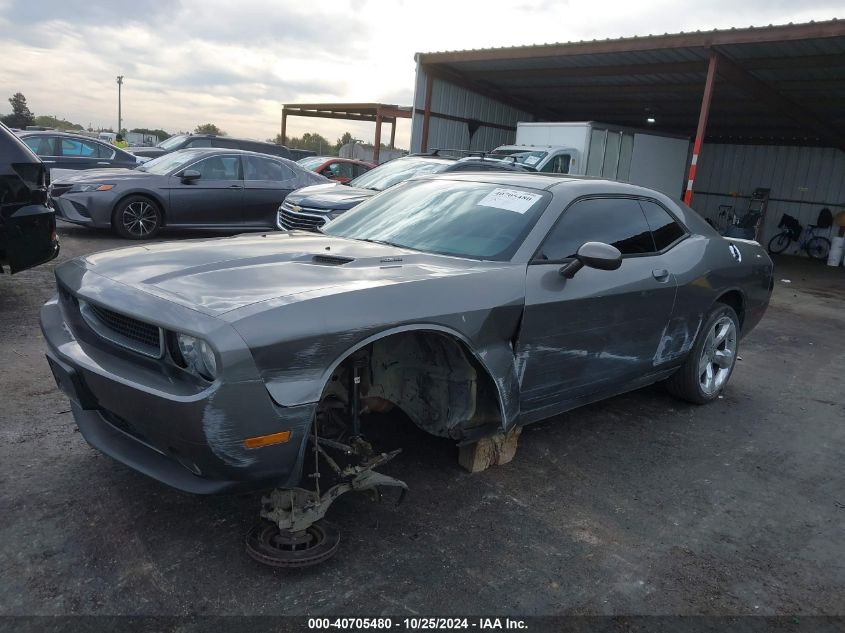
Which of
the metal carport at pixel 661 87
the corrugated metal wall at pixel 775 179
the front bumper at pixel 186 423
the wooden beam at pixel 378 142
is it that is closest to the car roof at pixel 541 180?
the front bumper at pixel 186 423

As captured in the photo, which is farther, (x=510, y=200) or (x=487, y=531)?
(x=510, y=200)

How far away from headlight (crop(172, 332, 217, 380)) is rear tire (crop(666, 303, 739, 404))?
11.1 ft

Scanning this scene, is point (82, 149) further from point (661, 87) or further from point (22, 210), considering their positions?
point (661, 87)

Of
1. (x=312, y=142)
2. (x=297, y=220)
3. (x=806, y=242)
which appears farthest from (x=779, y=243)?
(x=312, y=142)

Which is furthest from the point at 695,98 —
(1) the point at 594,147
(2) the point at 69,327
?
(2) the point at 69,327

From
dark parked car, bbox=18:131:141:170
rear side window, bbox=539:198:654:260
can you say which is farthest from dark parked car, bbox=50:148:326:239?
rear side window, bbox=539:198:654:260

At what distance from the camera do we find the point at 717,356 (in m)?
4.88

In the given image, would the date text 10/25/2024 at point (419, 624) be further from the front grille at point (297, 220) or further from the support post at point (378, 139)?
the support post at point (378, 139)

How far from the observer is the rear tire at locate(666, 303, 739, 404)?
4.61 metres

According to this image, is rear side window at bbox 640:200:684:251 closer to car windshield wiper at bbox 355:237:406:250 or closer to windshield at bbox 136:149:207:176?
car windshield wiper at bbox 355:237:406:250

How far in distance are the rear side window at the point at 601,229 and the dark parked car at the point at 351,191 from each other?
3324mm

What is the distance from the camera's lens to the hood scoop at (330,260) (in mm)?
3027

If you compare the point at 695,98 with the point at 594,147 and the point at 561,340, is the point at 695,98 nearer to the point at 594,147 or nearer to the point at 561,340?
the point at 594,147

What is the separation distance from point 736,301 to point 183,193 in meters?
7.82
